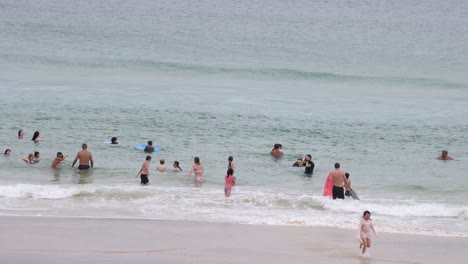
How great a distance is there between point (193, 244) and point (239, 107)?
22974 mm

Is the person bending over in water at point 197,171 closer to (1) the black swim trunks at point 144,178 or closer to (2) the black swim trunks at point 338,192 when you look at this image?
(1) the black swim trunks at point 144,178

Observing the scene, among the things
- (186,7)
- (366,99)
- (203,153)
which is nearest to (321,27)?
(186,7)

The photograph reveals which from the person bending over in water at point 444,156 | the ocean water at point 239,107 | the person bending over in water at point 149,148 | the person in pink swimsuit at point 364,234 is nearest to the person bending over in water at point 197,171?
the ocean water at point 239,107

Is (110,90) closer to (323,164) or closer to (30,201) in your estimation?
(323,164)

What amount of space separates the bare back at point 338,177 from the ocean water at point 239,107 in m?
0.74

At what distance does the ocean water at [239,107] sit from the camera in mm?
22172

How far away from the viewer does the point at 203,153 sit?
29.2m

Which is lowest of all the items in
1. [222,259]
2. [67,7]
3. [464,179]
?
[222,259]

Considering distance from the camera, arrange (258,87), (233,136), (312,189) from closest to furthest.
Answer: (312,189) < (233,136) < (258,87)

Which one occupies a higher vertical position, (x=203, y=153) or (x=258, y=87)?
(x=258, y=87)

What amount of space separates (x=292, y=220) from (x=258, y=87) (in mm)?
28295

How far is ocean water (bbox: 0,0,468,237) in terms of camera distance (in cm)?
2217

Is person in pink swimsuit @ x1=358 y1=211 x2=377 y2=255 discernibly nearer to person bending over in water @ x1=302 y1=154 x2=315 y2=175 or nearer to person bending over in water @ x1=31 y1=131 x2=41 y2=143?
person bending over in water @ x1=302 y1=154 x2=315 y2=175

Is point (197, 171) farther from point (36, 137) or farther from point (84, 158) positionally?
point (36, 137)
